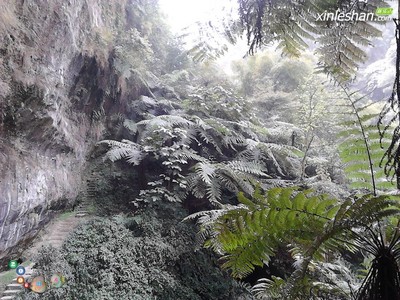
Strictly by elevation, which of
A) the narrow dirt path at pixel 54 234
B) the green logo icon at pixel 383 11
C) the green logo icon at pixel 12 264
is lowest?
the green logo icon at pixel 12 264

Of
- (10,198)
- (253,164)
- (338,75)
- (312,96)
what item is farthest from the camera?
(312,96)

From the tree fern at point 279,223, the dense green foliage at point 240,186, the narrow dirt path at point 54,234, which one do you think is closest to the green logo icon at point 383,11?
the dense green foliage at point 240,186

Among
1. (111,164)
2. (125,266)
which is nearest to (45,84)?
(111,164)

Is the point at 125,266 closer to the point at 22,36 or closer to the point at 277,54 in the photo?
the point at 22,36

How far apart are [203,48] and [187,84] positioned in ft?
21.0

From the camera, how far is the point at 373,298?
51.7 inches

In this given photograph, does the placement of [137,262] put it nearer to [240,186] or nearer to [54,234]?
[54,234]

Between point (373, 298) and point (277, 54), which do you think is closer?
point (373, 298)

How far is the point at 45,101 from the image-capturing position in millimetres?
3867

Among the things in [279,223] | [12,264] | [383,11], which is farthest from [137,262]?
[383,11]

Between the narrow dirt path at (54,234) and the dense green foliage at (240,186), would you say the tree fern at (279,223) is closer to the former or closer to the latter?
the dense green foliage at (240,186)

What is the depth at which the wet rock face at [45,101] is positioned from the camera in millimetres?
3293

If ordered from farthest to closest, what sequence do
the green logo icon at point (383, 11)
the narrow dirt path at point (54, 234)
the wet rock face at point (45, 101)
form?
the wet rock face at point (45, 101), the narrow dirt path at point (54, 234), the green logo icon at point (383, 11)

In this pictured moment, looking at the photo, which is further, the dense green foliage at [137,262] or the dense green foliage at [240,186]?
the dense green foliage at [137,262]
